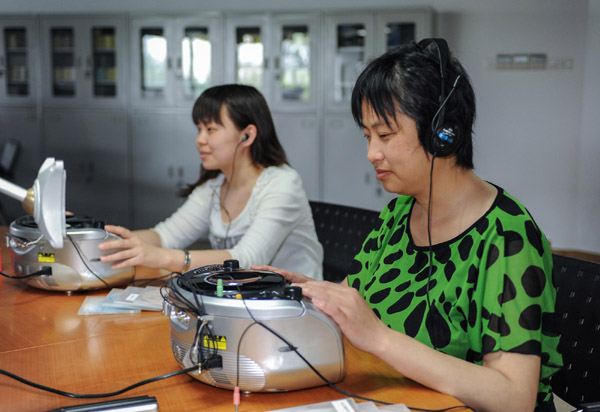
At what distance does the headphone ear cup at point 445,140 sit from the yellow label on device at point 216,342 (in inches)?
19.0

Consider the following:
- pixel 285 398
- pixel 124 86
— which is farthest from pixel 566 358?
pixel 124 86

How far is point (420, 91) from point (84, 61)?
5.01 meters

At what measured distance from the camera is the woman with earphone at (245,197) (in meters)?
1.83

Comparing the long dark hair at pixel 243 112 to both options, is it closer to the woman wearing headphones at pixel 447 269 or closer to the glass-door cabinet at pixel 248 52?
the woman wearing headphones at pixel 447 269

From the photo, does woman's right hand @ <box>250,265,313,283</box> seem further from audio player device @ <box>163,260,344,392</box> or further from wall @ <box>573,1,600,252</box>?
wall @ <box>573,1,600,252</box>

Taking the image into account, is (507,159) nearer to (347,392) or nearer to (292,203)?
(292,203)

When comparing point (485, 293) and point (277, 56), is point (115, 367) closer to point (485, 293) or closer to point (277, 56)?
point (485, 293)

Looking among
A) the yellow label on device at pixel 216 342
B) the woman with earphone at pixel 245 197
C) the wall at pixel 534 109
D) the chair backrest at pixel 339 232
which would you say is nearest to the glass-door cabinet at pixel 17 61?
the wall at pixel 534 109

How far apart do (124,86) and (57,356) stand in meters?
4.70

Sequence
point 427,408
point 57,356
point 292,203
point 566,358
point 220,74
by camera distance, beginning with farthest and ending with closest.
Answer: point 220,74
point 292,203
point 566,358
point 57,356
point 427,408

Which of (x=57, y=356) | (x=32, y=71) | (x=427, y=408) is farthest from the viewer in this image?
(x=32, y=71)

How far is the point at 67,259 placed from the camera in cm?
140

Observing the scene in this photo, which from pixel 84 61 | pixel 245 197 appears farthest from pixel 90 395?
pixel 84 61

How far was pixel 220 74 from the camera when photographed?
5.19 m
